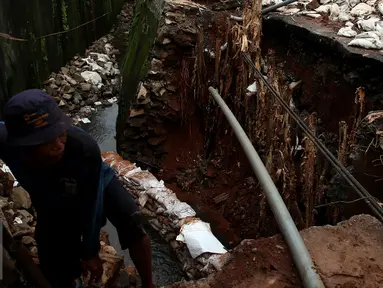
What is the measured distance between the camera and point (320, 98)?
4273mm

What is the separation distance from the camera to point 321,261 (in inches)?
71.4

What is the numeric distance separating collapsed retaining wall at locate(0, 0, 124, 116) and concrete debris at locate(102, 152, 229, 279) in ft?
6.25

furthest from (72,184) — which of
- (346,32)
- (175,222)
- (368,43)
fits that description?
(346,32)

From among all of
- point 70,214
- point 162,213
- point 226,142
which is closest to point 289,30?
point 226,142

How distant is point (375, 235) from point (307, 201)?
1462mm

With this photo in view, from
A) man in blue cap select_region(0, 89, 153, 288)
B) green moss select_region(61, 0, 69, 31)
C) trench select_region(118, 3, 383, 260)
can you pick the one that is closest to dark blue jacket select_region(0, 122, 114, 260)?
man in blue cap select_region(0, 89, 153, 288)

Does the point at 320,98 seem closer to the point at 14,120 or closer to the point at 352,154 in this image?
the point at 352,154

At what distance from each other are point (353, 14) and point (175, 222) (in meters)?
3.33

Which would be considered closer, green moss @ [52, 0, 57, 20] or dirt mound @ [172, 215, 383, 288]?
dirt mound @ [172, 215, 383, 288]

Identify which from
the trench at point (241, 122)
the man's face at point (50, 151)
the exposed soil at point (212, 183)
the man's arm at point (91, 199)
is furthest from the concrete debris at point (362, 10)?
the man's face at point (50, 151)

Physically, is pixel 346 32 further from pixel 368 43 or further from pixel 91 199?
pixel 91 199

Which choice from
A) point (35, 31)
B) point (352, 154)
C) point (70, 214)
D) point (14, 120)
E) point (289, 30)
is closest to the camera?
point (14, 120)

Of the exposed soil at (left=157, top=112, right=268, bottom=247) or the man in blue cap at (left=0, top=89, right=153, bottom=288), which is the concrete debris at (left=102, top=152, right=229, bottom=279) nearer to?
the exposed soil at (left=157, top=112, right=268, bottom=247)

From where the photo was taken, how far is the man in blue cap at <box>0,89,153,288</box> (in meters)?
1.62
